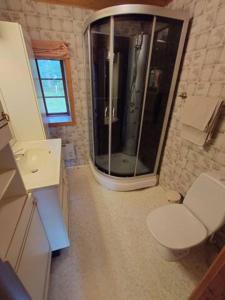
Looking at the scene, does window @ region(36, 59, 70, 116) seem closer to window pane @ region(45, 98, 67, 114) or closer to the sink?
window pane @ region(45, 98, 67, 114)

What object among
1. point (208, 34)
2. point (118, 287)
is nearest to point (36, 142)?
point (118, 287)

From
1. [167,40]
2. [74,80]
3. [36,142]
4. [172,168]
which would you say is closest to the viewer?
[167,40]

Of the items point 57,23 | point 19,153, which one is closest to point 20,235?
point 19,153

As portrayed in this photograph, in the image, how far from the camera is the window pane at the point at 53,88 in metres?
2.17

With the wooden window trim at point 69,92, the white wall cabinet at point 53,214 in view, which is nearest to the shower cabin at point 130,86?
the wooden window trim at point 69,92

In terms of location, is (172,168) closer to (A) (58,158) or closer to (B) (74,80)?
(A) (58,158)

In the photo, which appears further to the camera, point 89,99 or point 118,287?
point 89,99

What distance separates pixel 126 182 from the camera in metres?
2.08

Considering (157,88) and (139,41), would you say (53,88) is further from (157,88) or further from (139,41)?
(157,88)

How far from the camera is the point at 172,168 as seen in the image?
1917mm

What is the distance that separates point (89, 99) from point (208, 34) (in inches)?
58.1

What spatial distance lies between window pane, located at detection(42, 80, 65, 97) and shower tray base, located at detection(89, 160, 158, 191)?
4.55 ft

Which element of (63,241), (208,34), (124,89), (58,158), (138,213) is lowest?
(138,213)

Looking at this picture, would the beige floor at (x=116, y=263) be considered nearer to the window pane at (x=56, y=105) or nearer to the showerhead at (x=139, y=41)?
the window pane at (x=56, y=105)
